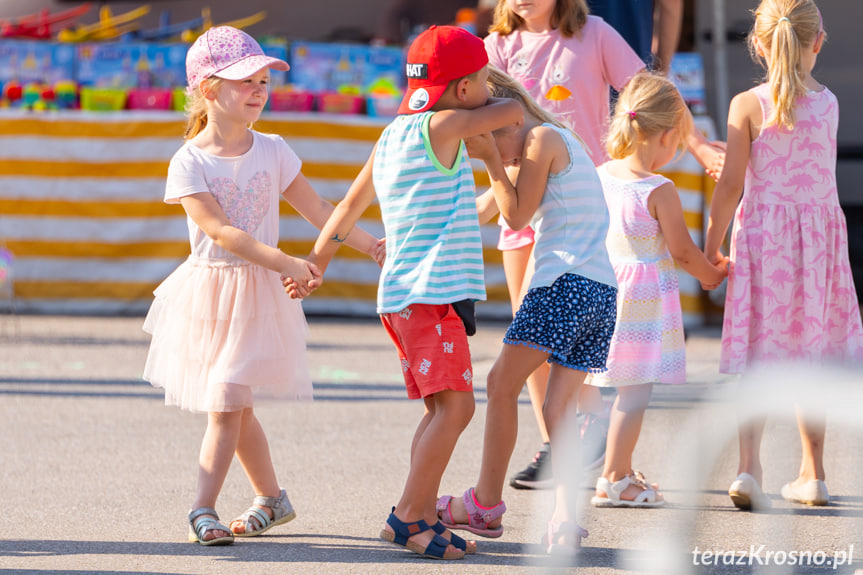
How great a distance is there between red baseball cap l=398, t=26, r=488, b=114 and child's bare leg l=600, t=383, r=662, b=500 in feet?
3.65

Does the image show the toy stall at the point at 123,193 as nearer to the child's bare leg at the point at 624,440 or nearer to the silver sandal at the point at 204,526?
the child's bare leg at the point at 624,440

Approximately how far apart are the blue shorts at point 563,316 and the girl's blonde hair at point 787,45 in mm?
890

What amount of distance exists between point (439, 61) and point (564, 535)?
1224mm

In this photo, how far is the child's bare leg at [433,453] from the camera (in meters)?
3.06

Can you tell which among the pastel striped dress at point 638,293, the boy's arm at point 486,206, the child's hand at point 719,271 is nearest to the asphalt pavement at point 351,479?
the pastel striped dress at point 638,293

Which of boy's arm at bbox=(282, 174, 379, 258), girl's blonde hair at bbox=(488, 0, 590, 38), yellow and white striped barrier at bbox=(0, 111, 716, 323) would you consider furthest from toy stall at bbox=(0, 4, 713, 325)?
boy's arm at bbox=(282, 174, 379, 258)

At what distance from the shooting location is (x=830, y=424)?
5.72 ft

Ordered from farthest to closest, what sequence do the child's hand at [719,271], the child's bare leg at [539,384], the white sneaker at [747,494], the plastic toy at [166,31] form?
1. the plastic toy at [166,31]
2. the child's bare leg at [539,384]
3. the child's hand at [719,271]
4. the white sneaker at [747,494]

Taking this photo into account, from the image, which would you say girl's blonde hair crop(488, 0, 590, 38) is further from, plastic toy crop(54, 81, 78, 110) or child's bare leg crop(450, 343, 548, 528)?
plastic toy crop(54, 81, 78, 110)

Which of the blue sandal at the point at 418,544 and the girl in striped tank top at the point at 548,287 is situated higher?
the girl in striped tank top at the point at 548,287

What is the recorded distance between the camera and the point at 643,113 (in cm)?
363

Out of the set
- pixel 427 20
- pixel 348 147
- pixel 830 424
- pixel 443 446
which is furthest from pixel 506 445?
pixel 427 20

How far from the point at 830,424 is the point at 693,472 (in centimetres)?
26

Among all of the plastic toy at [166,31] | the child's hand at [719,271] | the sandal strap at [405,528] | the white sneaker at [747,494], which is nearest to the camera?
the white sneaker at [747,494]
